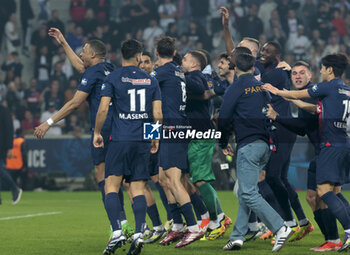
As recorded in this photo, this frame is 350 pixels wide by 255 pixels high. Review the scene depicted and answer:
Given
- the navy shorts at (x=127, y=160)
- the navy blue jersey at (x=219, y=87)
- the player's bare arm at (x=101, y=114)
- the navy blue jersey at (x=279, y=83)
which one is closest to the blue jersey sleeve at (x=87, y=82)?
the player's bare arm at (x=101, y=114)

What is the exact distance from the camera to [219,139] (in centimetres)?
849

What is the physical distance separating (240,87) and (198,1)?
17.0 metres

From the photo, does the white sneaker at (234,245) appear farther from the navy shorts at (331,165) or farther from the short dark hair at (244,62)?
the short dark hair at (244,62)

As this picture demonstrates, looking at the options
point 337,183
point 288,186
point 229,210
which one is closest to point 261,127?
point 337,183

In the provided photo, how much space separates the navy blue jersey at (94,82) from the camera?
873 centimetres

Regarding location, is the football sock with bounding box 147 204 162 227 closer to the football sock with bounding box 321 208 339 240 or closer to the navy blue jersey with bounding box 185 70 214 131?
the navy blue jersey with bounding box 185 70 214 131

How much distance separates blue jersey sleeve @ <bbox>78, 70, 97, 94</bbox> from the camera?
8699mm

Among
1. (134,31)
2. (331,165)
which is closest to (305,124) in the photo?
(331,165)

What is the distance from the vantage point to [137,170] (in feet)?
25.6

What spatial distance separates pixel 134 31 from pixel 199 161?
15.3 meters

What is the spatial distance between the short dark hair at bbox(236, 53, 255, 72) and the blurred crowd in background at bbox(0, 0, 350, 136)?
14.0 meters

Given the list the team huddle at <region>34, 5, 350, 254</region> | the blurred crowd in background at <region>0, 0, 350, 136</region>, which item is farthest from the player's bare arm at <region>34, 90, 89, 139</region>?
the blurred crowd in background at <region>0, 0, 350, 136</region>

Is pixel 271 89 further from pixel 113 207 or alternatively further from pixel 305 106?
pixel 113 207

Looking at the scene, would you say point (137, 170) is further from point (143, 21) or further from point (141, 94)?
point (143, 21)
